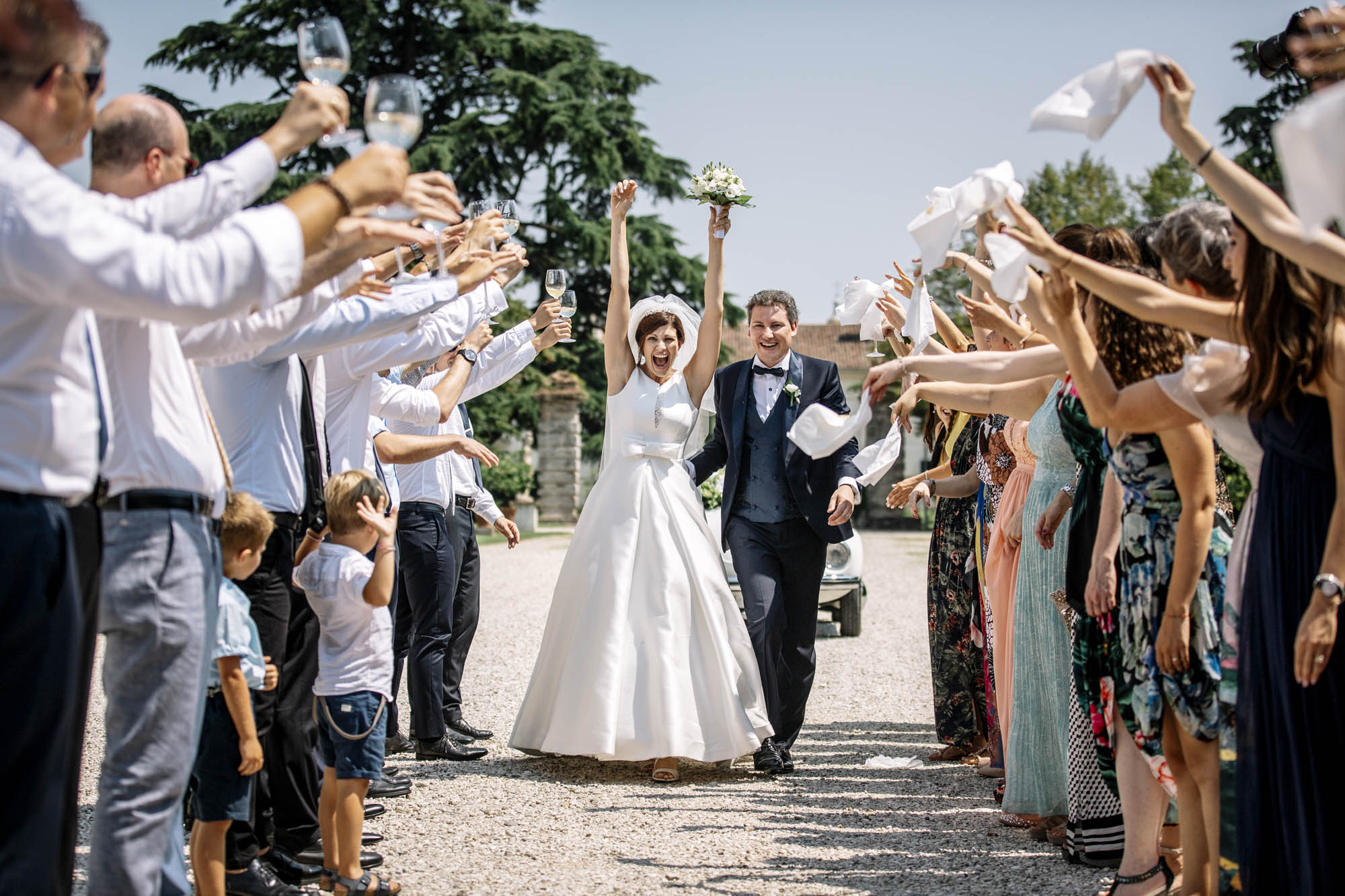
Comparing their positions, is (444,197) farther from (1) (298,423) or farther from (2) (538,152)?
(2) (538,152)

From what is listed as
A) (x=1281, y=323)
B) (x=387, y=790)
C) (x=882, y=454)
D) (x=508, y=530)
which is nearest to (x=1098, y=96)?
(x=1281, y=323)

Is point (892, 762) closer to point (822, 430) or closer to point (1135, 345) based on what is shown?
point (822, 430)

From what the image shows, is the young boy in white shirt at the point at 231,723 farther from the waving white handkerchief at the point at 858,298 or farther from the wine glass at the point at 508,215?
the waving white handkerchief at the point at 858,298

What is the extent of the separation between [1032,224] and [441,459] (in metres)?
3.87

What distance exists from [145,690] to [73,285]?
98 centimetres

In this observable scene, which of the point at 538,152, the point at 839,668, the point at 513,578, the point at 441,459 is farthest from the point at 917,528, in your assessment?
the point at 441,459

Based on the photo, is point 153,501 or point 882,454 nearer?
point 153,501

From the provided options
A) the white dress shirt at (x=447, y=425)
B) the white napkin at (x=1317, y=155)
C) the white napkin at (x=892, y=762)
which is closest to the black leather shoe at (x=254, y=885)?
the white dress shirt at (x=447, y=425)

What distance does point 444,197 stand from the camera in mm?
2957

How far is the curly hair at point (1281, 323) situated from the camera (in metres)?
2.88

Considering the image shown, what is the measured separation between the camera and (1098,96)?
3086 millimetres

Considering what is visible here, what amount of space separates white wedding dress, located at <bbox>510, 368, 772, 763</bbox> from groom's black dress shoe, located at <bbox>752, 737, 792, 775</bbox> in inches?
9.5

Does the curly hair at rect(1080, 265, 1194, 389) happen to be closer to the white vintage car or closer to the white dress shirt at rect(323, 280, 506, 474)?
the white dress shirt at rect(323, 280, 506, 474)

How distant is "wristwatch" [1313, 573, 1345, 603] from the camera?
2777mm
